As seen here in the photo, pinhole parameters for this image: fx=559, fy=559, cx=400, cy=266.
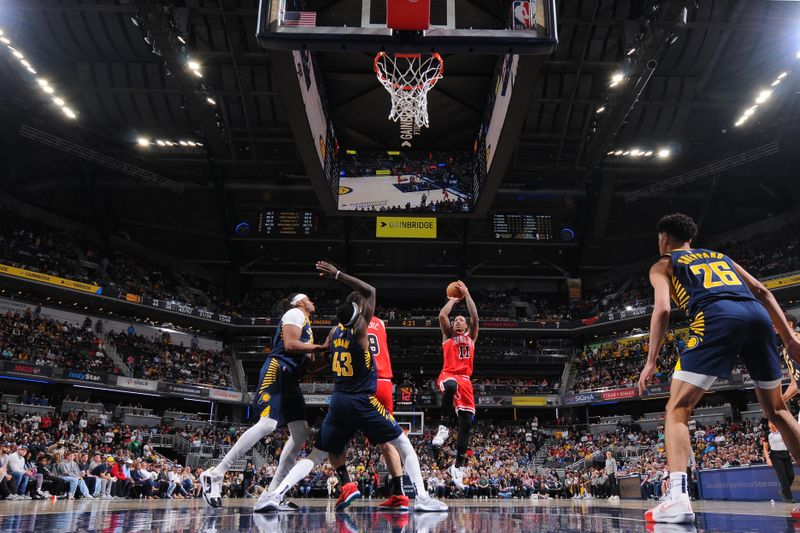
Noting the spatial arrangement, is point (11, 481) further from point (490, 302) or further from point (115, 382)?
point (490, 302)

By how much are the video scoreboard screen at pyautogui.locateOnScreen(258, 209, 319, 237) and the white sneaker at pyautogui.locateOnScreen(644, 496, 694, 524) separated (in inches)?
1053

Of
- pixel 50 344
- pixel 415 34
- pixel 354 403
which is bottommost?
pixel 354 403

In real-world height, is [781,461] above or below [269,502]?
above

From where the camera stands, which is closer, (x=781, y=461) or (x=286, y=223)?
(x=781, y=461)

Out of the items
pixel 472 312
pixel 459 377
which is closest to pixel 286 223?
pixel 459 377

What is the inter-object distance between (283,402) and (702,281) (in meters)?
3.95

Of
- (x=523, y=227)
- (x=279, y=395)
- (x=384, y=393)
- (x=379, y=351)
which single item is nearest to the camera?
(x=279, y=395)

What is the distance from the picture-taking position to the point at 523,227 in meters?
29.6

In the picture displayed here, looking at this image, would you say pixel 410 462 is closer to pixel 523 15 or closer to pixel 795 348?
pixel 795 348

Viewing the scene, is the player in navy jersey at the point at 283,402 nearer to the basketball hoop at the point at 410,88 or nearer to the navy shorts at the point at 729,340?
the navy shorts at the point at 729,340

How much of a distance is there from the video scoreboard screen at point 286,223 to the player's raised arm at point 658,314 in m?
26.2

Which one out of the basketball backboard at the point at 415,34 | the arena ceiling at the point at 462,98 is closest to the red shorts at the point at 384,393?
the basketball backboard at the point at 415,34

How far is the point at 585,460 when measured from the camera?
2530 centimetres

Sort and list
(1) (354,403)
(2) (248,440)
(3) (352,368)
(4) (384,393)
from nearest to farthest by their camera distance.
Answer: (1) (354,403) < (3) (352,368) < (2) (248,440) < (4) (384,393)
